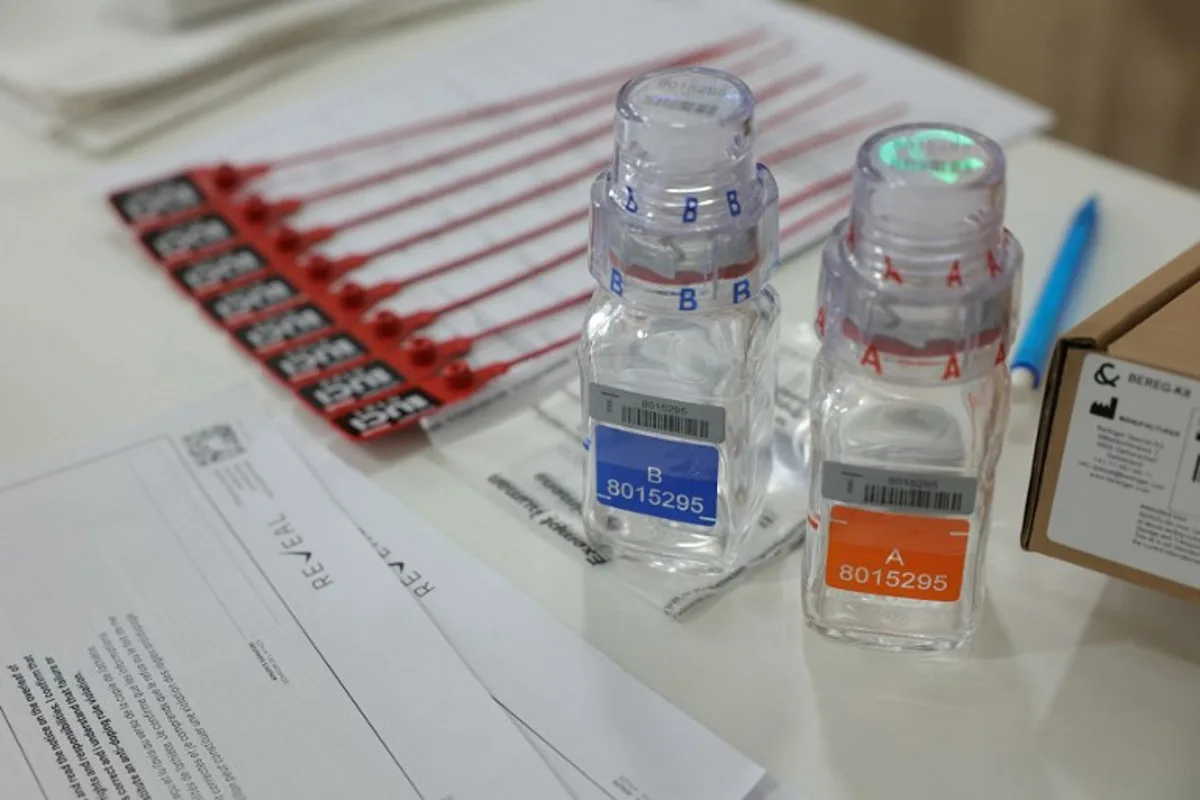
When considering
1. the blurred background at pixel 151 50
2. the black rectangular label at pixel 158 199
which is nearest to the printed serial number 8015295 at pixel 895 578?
the black rectangular label at pixel 158 199

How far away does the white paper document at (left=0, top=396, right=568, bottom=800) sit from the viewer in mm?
458

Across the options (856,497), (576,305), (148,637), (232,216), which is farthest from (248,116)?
(856,497)

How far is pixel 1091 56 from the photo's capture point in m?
1.37

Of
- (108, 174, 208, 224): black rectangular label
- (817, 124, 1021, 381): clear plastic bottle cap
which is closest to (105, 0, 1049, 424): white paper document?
(108, 174, 208, 224): black rectangular label

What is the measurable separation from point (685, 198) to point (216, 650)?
0.80 feet

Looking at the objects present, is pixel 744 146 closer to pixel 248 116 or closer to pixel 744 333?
pixel 744 333

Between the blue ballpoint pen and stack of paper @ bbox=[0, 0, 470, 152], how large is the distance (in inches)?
19.9

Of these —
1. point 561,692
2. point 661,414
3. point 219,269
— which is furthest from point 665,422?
point 219,269

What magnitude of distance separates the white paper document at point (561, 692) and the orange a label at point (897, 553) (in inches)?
3.1

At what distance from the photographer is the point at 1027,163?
0.80 metres

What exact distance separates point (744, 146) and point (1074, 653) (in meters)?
0.23

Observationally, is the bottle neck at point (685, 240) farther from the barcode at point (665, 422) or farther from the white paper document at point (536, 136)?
the white paper document at point (536, 136)

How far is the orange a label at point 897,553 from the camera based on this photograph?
1.54ft

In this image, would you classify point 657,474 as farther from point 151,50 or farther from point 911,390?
point 151,50
